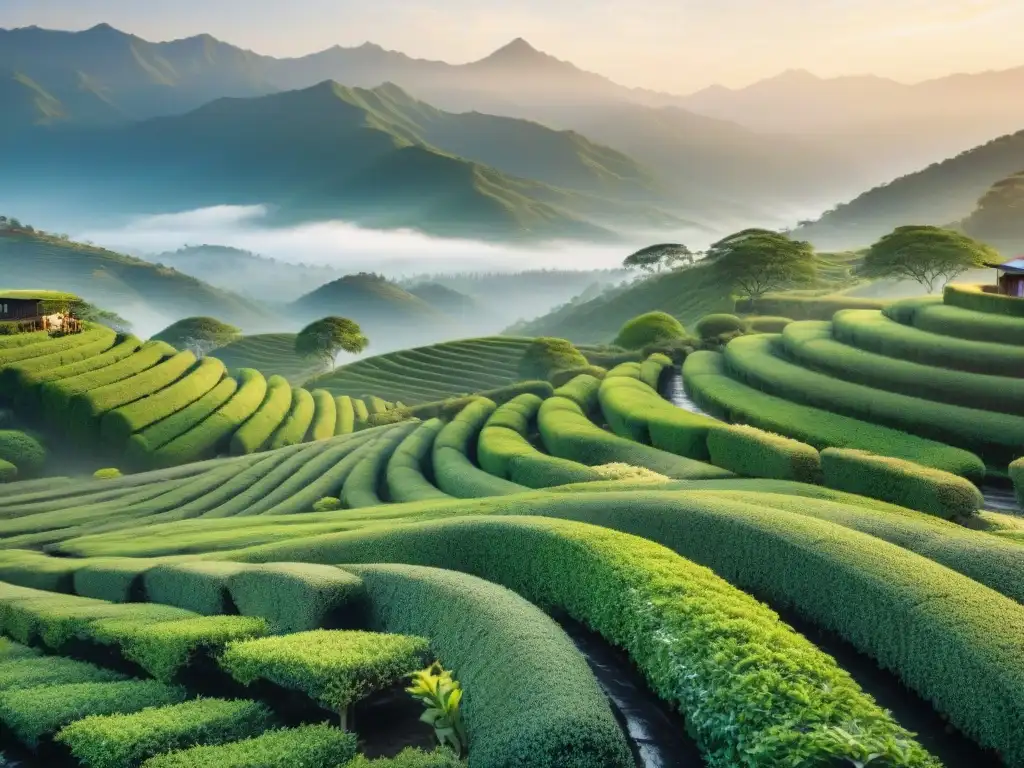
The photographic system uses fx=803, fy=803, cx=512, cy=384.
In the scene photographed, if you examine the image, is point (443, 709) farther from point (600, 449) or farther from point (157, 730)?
point (600, 449)

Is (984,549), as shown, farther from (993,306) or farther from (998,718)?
(993,306)

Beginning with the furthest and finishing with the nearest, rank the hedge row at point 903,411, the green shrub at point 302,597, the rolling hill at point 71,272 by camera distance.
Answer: the rolling hill at point 71,272, the hedge row at point 903,411, the green shrub at point 302,597

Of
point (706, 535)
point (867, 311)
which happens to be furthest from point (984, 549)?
point (867, 311)

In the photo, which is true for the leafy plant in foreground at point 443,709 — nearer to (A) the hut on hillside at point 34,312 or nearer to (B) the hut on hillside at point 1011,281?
(B) the hut on hillside at point 1011,281

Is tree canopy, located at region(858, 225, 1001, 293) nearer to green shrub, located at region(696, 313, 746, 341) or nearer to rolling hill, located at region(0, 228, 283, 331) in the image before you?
green shrub, located at region(696, 313, 746, 341)

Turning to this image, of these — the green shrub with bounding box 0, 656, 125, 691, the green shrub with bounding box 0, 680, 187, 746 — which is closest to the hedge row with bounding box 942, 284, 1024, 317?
the green shrub with bounding box 0, 680, 187, 746

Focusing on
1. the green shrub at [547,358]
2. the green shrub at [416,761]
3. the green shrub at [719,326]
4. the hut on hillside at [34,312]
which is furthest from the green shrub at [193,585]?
the green shrub at [547,358]

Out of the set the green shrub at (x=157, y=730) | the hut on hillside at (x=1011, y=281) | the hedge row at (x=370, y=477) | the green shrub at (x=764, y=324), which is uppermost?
the hut on hillside at (x=1011, y=281)
